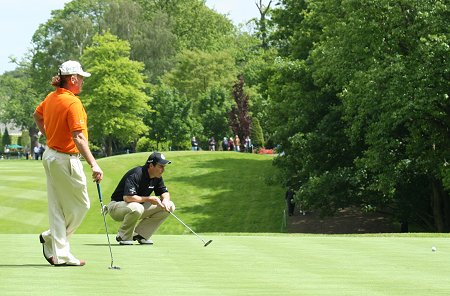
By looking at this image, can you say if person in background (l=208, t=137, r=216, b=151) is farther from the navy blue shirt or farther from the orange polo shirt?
the orange polo shirt

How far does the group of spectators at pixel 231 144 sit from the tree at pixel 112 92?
6.17 m

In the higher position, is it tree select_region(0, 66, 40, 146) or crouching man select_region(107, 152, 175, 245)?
tree select_region(0, 66, 40, 146)

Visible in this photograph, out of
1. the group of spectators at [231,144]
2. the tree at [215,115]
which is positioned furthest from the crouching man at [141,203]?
the tree at [215,115]

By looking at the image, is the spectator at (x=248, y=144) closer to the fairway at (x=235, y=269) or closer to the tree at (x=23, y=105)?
the tree at (x=23, y=105)

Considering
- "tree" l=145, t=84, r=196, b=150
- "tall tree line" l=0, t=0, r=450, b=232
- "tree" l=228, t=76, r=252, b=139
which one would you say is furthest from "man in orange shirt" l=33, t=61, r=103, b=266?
"tree" l=145, t=84, r=196, b=150

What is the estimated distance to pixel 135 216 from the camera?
608 inches

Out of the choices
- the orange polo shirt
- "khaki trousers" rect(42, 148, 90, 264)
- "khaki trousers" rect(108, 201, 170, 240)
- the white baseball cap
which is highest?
the white baseball cap

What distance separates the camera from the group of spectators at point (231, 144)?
89675mm

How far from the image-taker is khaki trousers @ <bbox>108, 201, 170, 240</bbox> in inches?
606

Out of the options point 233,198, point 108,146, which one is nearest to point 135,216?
point 233,198

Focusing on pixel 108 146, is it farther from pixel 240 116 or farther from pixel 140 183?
pixel 140 183

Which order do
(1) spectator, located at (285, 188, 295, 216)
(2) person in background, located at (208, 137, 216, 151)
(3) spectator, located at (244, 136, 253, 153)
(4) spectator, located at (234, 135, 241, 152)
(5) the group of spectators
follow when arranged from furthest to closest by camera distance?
(2) person in background, located at (208, 137, 216, 151), (4) spectator, located at (234, 135, 241, 152), (5) the group of spectators, (3) spectator, located at (244, 136, 253, 153), (1) spectator, located at (285, 188, 295, 216)

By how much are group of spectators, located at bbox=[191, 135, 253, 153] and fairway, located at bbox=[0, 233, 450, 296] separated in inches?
2871

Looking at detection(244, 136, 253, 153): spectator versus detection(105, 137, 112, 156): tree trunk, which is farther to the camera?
detection(105, 137, 112, 156): tree trunk
